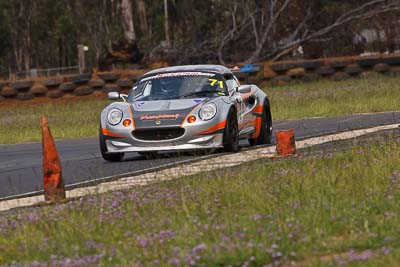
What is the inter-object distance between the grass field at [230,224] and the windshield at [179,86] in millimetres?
5242

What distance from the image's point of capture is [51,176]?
401 inches

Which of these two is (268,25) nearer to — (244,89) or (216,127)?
(244,89)

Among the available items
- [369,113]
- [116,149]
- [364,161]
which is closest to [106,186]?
[364,161]

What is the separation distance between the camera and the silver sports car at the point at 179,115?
14242 millimetres

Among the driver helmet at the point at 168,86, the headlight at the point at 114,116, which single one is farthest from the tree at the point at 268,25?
the headlight at the point at 114,116

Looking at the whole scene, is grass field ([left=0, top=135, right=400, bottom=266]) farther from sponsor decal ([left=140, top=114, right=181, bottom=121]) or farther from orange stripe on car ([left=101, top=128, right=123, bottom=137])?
orange stripe on car ([left=101, top=128, right=123, bottom=137])

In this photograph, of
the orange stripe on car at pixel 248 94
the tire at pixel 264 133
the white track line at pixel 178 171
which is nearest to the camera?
the white track line at pixel 178 171

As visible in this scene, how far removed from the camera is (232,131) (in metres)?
14.6

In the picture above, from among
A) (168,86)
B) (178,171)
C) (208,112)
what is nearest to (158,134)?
(208,112)

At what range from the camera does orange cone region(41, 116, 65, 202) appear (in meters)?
10.1

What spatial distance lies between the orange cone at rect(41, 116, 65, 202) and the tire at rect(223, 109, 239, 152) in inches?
171

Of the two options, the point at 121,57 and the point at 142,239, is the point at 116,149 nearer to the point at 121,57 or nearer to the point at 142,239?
the point at 142,239

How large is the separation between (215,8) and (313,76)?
21751 millimetres

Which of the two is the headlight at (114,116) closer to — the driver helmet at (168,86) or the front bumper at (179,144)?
the front bumper at (179,144)
